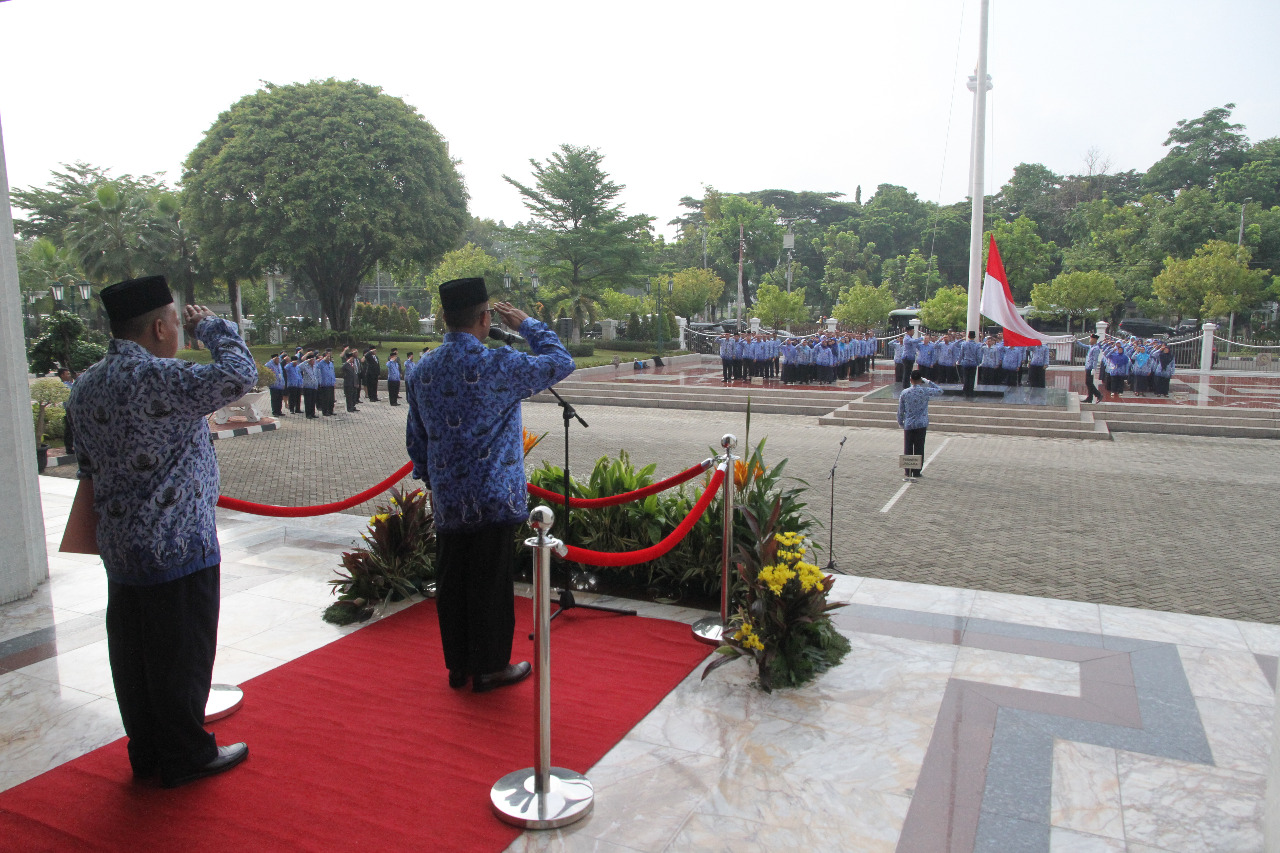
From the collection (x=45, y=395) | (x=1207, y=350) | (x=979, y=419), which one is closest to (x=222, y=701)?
(x=45, y=395)

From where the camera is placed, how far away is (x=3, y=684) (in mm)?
4113

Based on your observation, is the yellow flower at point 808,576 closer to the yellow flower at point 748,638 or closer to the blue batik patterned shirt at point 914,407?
the yellow flower at point 748,638

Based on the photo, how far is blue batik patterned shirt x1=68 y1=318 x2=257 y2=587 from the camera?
297 centimetres

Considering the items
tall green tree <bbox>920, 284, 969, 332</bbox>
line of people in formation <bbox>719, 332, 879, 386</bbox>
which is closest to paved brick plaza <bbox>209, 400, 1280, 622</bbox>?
line of people in formation <bbox>719, 332, 879, 386</bbox>

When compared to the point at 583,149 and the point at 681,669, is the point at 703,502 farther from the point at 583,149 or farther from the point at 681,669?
the point at 583,149

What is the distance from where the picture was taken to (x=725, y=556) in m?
4.74

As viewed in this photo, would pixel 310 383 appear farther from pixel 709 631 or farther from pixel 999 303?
pixel 709 631

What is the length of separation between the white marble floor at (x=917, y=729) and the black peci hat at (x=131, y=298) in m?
1.90

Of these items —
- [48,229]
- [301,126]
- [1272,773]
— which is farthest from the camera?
[48,229]

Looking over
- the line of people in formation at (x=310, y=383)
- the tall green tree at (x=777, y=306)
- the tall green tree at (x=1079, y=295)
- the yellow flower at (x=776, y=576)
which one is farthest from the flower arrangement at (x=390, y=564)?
the tall green tree at (x=1079, y=295)

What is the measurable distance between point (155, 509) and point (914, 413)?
9426 millimetres

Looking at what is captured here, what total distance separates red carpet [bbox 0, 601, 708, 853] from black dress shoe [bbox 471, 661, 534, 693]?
5 centimetres

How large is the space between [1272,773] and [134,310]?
429cm

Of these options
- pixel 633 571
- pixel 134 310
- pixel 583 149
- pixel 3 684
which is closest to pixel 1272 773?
pixel 633 571
